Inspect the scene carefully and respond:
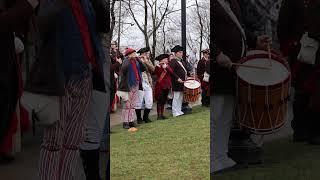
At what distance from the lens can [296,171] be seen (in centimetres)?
369

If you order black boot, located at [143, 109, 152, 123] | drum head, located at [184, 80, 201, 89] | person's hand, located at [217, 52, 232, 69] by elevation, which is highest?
person's hand, located at [217, 52, 232, 69]

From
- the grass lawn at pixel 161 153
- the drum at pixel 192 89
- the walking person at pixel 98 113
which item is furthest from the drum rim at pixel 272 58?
the drum at pixel 192 89

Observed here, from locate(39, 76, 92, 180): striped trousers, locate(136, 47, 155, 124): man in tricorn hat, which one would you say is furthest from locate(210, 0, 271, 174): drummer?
locate(136, 47, 155, 124): man in tricorn hat

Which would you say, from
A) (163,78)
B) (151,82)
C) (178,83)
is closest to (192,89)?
(178,83)

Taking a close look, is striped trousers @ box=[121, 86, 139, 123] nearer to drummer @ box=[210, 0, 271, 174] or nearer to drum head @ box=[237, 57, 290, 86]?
drummer @ box=[210, 0, 271, 174]

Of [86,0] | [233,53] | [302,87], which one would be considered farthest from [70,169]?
[302,87]

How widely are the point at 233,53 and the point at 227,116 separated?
0.42m

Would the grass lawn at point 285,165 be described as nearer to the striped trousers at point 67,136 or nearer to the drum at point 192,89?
the striped trousers at point 67,136

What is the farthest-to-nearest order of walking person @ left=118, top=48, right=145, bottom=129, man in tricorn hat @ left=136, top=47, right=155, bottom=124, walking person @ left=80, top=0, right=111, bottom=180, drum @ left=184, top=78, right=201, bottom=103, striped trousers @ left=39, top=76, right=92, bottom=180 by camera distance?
1. drum @ left=184, top=78, right=201, bottom=103
2. man in tricorn hat @ left=136, top=47, right=155, bottom=124
3. walking person @ left=118, top=48, right=145, bottom=129
4. walking person @ left=80, top=0, right=111, bottom=180
5. striped trousers @ left=39, top=76, right=92, bottom=180

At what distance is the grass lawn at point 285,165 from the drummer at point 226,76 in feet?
0.21

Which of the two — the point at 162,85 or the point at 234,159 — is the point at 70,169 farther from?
the point at 162,85

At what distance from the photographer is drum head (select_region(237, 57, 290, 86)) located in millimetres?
3629

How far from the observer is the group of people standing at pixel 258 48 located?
360cm

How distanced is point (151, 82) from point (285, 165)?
895 cm
